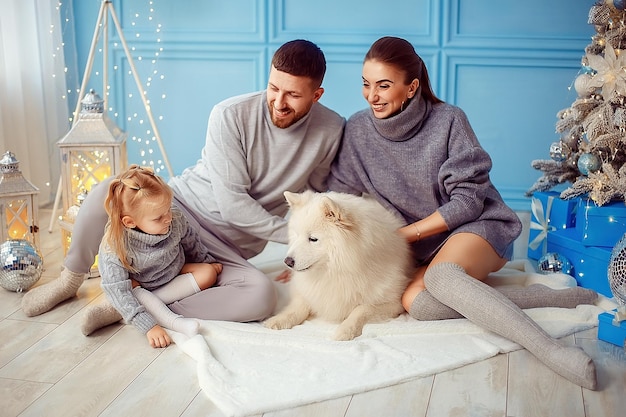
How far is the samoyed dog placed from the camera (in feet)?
7.86

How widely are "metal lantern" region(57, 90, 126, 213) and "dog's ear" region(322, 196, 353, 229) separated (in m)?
1.17

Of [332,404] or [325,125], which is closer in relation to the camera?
[332,404]

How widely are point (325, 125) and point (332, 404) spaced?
3.79ft

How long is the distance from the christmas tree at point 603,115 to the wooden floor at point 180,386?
2.48 ft

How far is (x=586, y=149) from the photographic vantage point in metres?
3.09

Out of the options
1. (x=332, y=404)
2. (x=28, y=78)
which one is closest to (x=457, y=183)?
(x=332, y=404)

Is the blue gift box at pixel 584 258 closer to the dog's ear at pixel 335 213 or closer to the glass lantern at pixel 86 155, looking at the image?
the dog's ear at pixel 335 213

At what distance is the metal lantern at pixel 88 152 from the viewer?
311cm

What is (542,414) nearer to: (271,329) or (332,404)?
(332,404)

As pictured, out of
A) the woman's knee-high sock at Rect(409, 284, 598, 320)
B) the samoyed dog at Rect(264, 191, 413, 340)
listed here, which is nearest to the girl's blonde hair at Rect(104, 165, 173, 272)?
the samoyed dog at Rect(264, 191, 413, 340)

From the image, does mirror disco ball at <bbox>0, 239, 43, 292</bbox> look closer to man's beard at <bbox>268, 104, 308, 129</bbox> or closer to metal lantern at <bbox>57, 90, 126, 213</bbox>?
metal lantern at <bbox>57, 90, 126, 213</bbox>

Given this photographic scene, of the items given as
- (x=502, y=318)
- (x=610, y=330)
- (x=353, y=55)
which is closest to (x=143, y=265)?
(x=502, y=318)

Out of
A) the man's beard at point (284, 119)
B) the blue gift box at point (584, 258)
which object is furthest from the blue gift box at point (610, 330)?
the man's beard at point (284, 119)

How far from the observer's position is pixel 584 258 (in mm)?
3051
